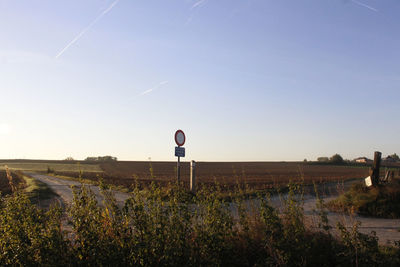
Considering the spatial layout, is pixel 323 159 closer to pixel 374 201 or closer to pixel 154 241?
pixel 374 201

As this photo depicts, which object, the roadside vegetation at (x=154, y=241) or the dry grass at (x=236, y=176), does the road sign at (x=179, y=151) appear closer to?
the dry grass at (x=236, y=176)

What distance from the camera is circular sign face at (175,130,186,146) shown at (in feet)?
48.0

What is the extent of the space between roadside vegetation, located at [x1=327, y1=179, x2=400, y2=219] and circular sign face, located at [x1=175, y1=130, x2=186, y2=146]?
6.45 meters

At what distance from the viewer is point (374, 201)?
1179 cm

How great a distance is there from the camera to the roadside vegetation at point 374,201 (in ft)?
36.8

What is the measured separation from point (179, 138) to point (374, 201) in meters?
7.92

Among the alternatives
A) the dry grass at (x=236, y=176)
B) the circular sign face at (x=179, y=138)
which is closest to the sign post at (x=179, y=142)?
the circular sign face at (x=179, y=138)

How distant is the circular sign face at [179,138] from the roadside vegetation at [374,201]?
21.2ft

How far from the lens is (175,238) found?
16.9 feet

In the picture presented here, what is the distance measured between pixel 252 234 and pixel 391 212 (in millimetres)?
7225

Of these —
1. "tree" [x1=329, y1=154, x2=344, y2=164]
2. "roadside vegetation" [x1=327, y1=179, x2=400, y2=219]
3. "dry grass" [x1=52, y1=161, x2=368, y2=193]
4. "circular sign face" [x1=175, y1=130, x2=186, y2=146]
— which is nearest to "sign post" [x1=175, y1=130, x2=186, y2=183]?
"circular sign face" [x1=175, y1=130, x2=186, y2=146]

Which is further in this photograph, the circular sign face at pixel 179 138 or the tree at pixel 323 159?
the tree at pixel 323 159

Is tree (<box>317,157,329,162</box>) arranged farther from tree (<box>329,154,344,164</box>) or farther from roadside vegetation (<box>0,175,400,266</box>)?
roadside vegetation (<box>0,175,400,266</box>)

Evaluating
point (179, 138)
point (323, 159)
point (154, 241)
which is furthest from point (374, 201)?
point (323, 159)
